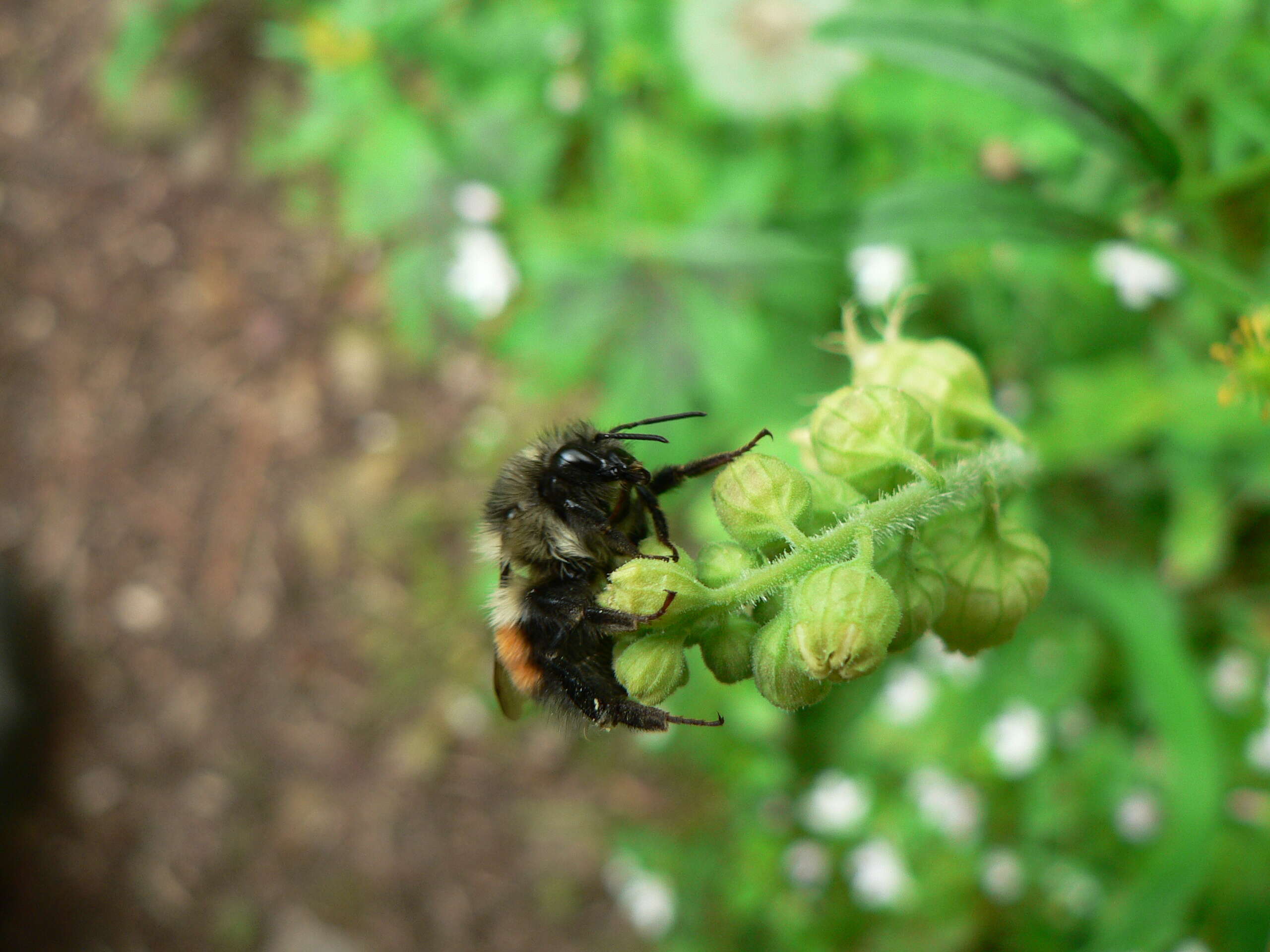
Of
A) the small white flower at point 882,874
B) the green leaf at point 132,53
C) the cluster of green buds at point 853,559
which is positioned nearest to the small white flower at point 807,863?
the small white flower at point 882,874

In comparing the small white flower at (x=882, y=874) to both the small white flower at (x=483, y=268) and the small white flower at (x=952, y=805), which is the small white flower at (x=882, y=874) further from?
the small white flower at (x=483, y=268)

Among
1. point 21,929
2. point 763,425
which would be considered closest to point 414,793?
point 21,929

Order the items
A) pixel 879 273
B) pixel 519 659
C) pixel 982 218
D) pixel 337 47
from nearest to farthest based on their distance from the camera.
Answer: pixel 519 659
pixel 982 218
pixel 879 273
pixel 337 47

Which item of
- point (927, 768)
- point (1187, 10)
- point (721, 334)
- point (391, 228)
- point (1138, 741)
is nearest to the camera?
point (1187, 10)

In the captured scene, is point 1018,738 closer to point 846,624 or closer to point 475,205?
point 846,624

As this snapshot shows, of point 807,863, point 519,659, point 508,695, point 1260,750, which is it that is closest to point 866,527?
point 519,659

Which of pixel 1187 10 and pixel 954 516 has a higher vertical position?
pixel 1187 10

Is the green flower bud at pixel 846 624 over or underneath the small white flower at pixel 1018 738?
over

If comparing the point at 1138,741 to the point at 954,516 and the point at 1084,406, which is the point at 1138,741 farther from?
the point at 954,516
